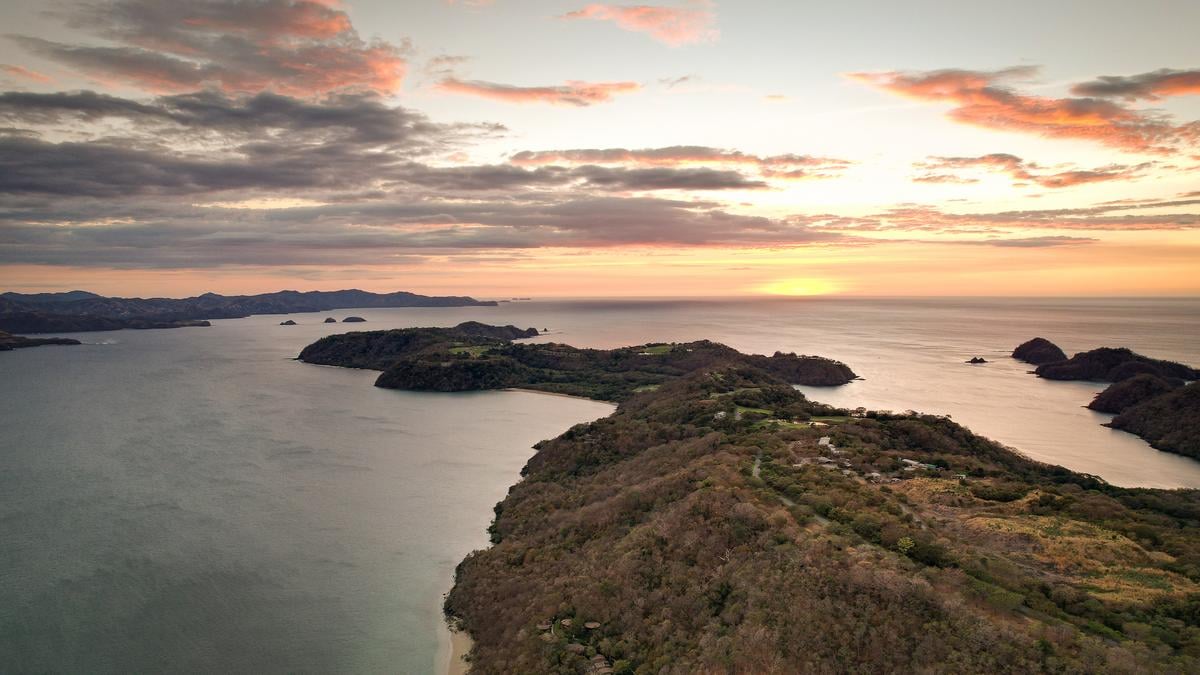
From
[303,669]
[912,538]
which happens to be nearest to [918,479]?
[912,538]

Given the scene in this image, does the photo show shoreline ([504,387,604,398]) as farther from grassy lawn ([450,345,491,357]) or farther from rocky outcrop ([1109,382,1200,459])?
rocky outcrop ([1109,382,1200,459])

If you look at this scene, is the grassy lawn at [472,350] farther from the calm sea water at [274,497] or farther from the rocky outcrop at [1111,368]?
the rocky outcrop at [1111,368]

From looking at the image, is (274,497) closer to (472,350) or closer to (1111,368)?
(472,350)

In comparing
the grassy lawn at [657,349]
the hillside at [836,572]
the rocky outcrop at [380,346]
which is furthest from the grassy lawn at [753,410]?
the rocky outcrop at [380,346]

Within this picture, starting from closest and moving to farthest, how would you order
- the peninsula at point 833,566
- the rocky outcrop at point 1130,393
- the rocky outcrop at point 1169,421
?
the peninsula at point 833,566, the rocky outcrop at point 1169,421, the rocky outcrop at point 1130,393

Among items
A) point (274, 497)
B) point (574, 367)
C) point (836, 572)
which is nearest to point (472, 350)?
point (574, 367)

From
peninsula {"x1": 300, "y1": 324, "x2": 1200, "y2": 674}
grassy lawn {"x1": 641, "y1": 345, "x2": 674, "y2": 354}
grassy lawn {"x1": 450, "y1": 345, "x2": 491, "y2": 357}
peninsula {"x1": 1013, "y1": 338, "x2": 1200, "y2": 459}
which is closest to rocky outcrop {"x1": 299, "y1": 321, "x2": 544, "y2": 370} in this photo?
grassy lawn {"x1": 450, "y1": 345, "x2": 491, "y2": 357}

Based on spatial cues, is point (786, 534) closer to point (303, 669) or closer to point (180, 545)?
point (303, 669)
